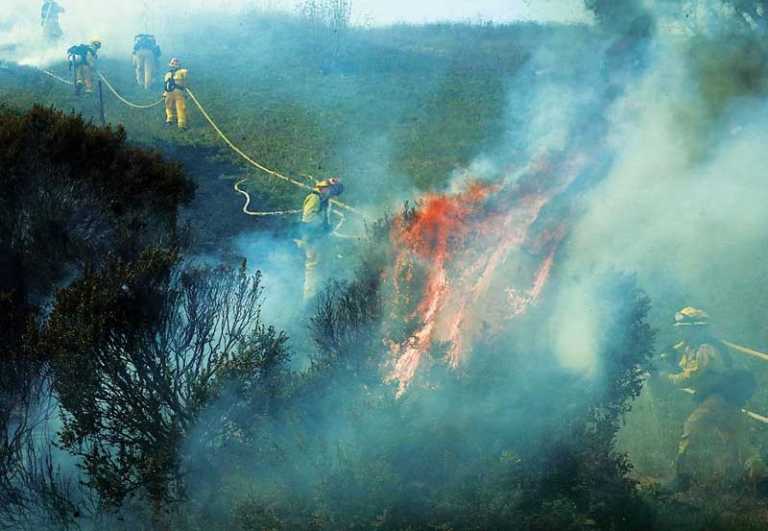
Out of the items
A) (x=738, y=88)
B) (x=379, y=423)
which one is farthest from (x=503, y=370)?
(x=738, y=88)

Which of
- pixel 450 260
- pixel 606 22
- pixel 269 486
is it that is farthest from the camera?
pixel 606 22

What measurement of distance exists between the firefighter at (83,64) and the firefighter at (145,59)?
2.04 metres

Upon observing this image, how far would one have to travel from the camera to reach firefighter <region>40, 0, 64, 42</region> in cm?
3434

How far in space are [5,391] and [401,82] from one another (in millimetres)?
24094

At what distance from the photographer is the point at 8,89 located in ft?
85.9

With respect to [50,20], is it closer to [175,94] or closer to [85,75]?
[85,75]

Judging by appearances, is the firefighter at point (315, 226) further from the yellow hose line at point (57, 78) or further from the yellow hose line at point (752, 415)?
the yellow hose line at point (57, 78)

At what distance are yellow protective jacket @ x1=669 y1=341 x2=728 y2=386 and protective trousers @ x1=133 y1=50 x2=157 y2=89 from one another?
24595 millimetres

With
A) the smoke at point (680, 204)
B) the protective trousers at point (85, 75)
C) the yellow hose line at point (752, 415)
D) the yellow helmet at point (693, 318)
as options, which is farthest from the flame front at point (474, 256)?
the protective trousers at point (85, 75)

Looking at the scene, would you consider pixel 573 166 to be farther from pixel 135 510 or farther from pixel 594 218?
pixel 135 510

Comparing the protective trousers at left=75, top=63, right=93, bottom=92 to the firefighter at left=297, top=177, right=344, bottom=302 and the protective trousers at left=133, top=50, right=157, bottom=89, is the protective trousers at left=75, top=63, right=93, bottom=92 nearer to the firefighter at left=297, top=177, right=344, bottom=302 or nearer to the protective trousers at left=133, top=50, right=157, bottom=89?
the protective trousers at left=133, top=50, right=157, bottom=89

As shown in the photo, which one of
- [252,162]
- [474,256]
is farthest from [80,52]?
[474,256]

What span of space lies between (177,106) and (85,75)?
5.86 m

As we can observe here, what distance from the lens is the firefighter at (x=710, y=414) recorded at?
885 centimetres
